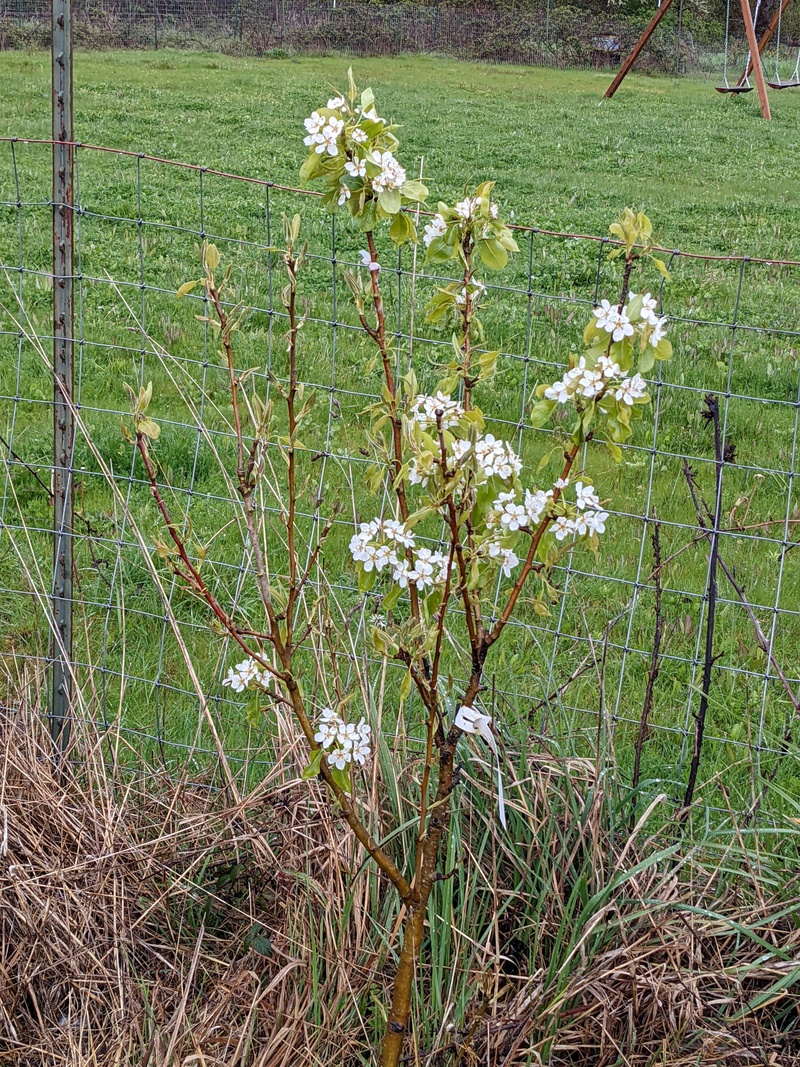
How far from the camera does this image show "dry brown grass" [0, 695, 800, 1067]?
2127 mm

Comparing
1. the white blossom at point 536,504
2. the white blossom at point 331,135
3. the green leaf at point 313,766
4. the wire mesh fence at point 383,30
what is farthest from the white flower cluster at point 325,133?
the wire mesh fence at point 383,30

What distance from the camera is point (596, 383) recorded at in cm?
166

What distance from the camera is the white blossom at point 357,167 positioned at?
5.62 ft

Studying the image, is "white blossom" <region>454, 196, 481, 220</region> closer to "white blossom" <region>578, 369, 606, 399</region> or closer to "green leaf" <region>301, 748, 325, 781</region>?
"white blossom" <region>578, 369, 606, 399</region>

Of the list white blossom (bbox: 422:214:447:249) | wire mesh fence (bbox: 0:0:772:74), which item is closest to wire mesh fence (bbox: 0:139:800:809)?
white blossom (bbox: 422:214:447:249)

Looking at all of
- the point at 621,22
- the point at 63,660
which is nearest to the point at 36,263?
the point at 63,660

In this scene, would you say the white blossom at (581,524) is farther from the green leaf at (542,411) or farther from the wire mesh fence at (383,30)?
the wire mesh fence at (383,30)

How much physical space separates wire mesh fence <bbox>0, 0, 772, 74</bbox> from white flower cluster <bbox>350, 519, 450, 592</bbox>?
28.0 m

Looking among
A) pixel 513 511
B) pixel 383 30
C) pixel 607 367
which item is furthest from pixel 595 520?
pixel 383 30

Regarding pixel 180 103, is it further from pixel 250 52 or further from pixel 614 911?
pixel 614 911

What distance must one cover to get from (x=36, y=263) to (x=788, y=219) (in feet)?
23.8

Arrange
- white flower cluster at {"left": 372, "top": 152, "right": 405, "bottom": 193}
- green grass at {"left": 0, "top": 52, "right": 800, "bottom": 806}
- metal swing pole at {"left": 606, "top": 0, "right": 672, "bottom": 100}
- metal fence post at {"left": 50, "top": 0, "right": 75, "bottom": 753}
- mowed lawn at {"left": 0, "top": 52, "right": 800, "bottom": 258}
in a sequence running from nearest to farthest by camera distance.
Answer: white flower cluster at {"left": 372, "top": 152, "right": 405, "bottom": 193} < metal fence post at {"left": 50, "top": 0, "right": 75, "bottom": 753} < green grass at {"left": 0, "top": 52, "right": 800, "bottom": 806} < mowed lawn at {"left": 0, "top": 52, "right": 800, "bottom": 258} < metal swing pole at {"left": 606, "top": 0, "right": 672, "bottom": 100}

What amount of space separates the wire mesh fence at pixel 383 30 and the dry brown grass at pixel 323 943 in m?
27.5

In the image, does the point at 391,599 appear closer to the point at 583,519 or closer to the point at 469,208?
the point at 583,519
